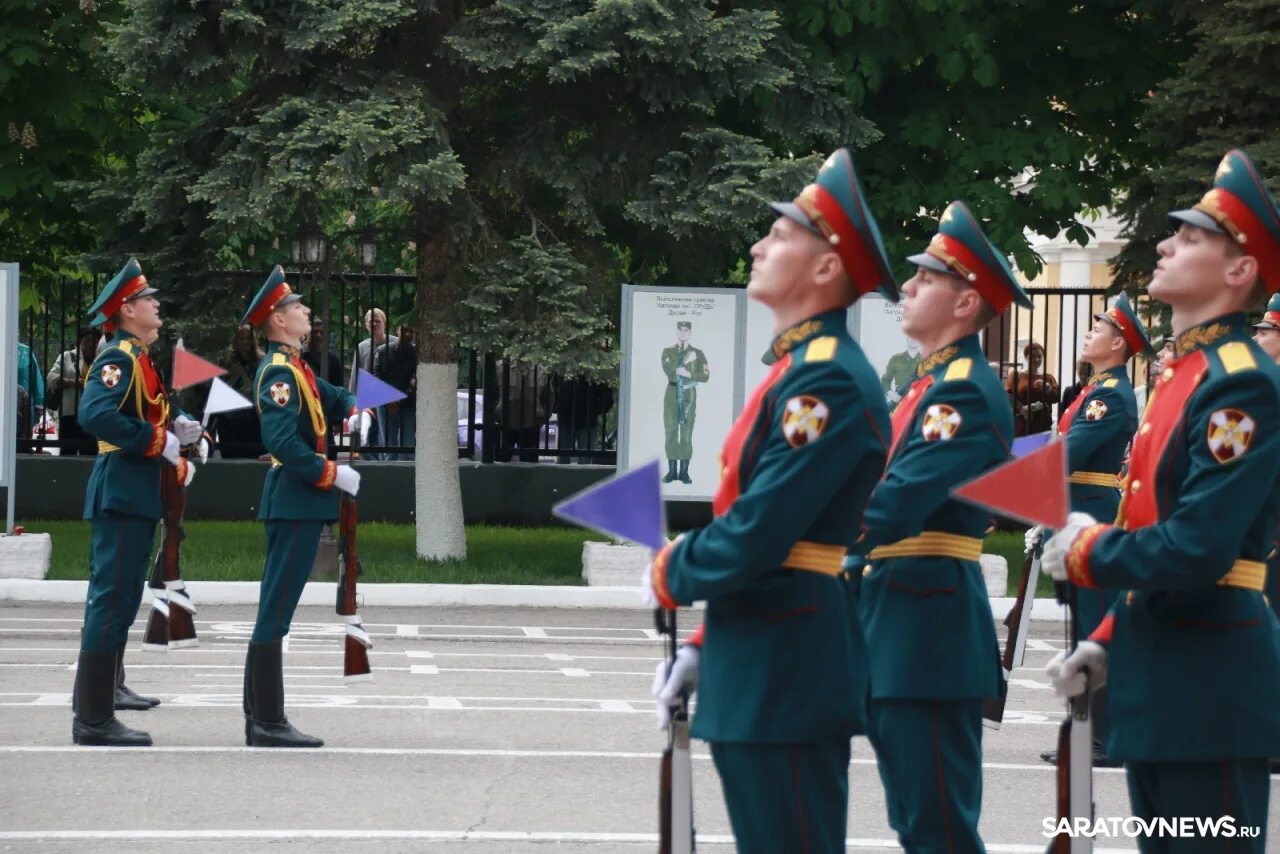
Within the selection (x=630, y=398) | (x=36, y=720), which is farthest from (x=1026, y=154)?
(x=36, y=720)

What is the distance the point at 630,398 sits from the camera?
17.6 metres

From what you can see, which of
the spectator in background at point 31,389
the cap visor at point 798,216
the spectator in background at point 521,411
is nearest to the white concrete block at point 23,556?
the spectator in background at point 31,389

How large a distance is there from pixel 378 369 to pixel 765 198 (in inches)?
241

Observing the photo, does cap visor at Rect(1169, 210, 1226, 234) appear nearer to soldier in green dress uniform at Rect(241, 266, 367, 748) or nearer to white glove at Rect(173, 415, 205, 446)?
soldier in green dress uniform at Rect(241, 266, 367, 748)

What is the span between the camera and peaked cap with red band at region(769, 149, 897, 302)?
16.0 ft

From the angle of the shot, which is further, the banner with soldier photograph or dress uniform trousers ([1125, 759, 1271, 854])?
the banner with soldier photograph

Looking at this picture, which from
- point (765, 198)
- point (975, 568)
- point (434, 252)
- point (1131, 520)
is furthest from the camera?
point (434, 252)

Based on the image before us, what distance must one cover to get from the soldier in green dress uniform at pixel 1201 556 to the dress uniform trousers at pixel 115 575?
18.8ft

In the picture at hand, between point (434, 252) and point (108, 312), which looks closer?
point (108, 312)

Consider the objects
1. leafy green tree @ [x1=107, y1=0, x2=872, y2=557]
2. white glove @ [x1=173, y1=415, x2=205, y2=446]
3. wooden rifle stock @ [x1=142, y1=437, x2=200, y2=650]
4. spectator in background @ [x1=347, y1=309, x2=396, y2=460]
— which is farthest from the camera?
spectator in background @ [x1=347, y1=309, x2=396, y2=460]

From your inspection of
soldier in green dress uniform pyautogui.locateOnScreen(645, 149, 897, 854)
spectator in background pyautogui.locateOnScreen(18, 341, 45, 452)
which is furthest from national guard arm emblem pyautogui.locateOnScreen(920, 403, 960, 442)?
spectator in background pyautogui.locateOnScreen(18, 341, 45, 452)

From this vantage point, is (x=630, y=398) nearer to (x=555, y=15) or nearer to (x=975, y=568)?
(x=555, y=15)

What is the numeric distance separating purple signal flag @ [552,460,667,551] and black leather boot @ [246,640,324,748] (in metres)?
4.95

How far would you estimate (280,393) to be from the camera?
30.8ft
